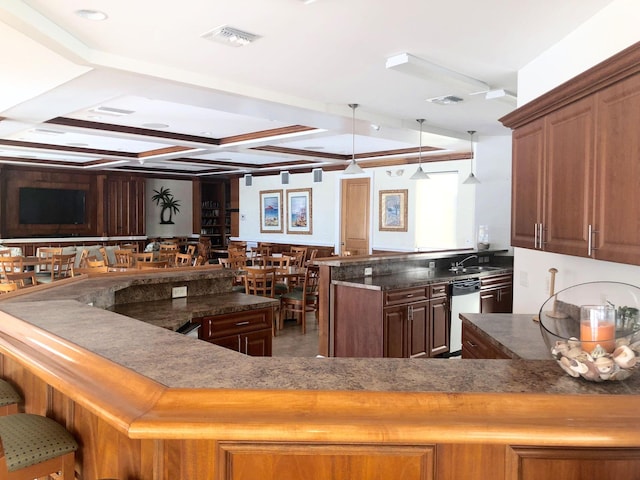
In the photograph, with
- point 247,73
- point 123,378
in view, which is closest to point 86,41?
point 247,73

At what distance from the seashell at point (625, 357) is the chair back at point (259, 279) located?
16.8ft

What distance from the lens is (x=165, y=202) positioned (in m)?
13.1

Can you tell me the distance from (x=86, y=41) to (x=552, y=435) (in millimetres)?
3407

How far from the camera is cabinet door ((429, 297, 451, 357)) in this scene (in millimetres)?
5195

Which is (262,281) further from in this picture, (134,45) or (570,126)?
(570,126)

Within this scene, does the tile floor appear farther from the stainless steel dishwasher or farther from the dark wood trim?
the dark wood trim

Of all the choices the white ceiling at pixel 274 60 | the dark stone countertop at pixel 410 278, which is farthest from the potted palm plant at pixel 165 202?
the dark stone countertop at pixel 410 278

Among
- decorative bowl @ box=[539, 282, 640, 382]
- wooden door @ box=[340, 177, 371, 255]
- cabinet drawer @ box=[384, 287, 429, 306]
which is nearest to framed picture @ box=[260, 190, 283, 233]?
wooden door @ box=[340, 177, 371, 255]

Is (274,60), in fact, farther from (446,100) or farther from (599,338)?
(599,338)

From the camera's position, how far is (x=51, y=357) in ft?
5.15

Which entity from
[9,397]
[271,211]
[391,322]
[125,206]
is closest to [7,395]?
[9,397]

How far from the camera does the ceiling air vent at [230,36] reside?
3088 mm

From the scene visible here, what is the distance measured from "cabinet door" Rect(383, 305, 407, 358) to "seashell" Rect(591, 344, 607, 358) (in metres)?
3.36

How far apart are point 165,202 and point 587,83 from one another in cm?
1197
